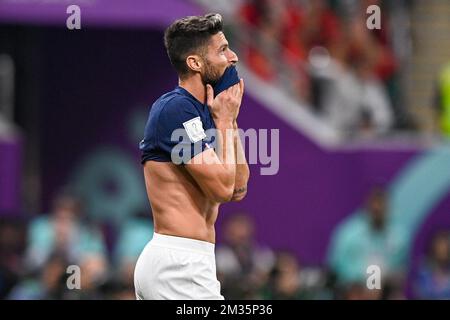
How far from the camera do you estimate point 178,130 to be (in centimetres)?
710

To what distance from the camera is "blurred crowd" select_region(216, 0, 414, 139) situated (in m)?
14.2

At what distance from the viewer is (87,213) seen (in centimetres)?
1430

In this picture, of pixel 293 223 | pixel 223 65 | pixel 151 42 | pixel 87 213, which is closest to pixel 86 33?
pixel 151 42

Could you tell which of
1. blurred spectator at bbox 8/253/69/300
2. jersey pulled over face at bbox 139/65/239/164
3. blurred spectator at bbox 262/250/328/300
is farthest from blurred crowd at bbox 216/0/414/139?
jersey pulled over face at bbox 139/65/239/164

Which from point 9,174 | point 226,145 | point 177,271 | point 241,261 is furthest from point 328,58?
point 177,271

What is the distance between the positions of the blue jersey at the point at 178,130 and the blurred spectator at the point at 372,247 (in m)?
4.95

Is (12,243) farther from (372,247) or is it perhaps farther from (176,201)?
(176,201)

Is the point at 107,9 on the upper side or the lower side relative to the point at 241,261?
upper

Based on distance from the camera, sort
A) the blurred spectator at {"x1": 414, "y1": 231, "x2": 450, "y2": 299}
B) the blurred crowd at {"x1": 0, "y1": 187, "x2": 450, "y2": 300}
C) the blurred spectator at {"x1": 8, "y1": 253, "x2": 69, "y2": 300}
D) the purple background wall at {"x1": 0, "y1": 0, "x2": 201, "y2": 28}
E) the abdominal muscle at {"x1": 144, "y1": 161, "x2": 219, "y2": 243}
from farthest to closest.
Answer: the purple background wall at {"x1": 0, "y1": 0, "x2": 201, "y2": 28}, the blurred spectator at {"x1": 414, "y1": 231, "x2": 450, "y2": 299}, the blurred crowd at {"x1": 0, "y1": 187, "x2": 450, "y2": 300}, the blurred spectator at {"x1": 8, "y1": 253, "x2": 69, "y2": 300}, the abdominal muscle at {"x1": 144, "y1": 161, "x2": 219, "y2": 243}

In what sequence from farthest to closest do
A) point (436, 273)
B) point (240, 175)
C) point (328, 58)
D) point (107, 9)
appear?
point (328, 58) < point (107, 9) < point (436, 273) < point (240, 175)

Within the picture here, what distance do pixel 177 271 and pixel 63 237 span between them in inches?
202

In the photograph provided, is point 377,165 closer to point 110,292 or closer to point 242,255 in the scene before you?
point 242,255

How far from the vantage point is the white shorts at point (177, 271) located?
7.16 meters

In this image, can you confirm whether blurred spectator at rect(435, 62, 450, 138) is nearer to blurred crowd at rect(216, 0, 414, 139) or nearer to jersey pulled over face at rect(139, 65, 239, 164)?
blurred crowd at rect(216, 0, 414, 139)
